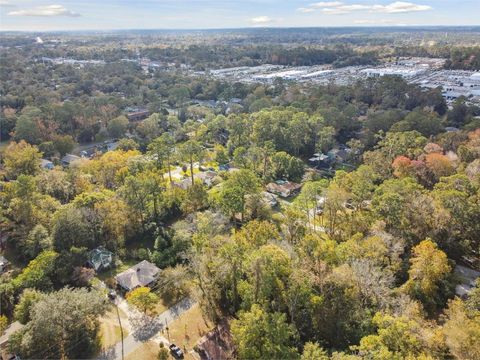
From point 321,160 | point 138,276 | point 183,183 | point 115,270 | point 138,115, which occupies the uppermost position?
point 138,115

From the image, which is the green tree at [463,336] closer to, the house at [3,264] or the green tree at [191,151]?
the green tree at [191,151]

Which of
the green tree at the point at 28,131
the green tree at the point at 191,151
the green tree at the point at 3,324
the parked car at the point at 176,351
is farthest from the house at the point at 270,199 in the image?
the green tree at the point at 28,131

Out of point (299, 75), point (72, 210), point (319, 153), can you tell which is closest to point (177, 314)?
point (72, 210)

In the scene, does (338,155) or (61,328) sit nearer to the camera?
(61,328)

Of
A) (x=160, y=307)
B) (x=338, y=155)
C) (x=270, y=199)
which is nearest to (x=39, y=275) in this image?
(x=160, y=307)

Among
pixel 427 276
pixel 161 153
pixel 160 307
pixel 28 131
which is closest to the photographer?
pixel 427 276

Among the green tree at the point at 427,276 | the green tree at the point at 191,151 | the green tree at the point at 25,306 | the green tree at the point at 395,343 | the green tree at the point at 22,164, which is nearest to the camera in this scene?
the green tree at the point at 395,343

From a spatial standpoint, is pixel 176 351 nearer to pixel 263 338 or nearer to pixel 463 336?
pixel 263 338
